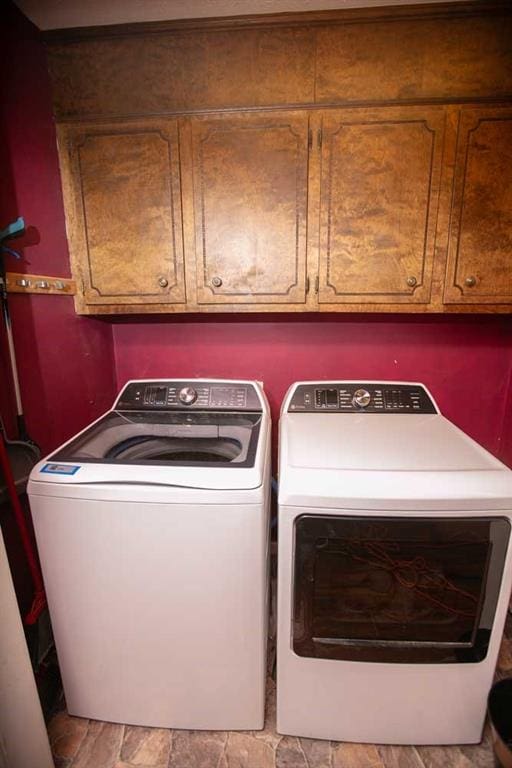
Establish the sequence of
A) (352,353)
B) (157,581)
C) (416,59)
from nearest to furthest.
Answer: (157,581) < (416,59) < (352,353)

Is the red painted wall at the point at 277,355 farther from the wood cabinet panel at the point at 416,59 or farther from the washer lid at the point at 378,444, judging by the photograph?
the wood cabinet panel at the point at 416,59

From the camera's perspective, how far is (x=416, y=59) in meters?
1.26

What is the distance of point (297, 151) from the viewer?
1.32 meters

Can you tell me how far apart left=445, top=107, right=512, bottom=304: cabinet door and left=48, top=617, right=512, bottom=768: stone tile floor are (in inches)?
63.5

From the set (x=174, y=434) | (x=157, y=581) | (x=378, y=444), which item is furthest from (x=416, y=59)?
(x=157, y=581)

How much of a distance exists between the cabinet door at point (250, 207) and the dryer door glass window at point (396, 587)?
934 millimetres

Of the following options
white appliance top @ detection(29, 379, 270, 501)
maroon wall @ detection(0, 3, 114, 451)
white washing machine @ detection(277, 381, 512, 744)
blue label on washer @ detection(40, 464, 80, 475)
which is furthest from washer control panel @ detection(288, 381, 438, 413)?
maroon wall @ detection(0, 3, 114, 451)

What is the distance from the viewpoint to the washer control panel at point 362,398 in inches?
59.5

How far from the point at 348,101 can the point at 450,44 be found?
1.33 feet

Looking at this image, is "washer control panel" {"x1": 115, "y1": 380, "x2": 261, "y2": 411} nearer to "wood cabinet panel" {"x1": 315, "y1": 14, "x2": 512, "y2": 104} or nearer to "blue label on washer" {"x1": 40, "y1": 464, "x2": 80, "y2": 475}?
"blue label on washer" {"x1": 40, "y1": 464, "x2": 80, "y2": 475}

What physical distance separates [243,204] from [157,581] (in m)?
1.39

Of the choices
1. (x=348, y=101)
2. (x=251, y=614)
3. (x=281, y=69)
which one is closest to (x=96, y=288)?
(x=281, y=69)

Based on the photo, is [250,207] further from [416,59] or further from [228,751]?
[228,751]

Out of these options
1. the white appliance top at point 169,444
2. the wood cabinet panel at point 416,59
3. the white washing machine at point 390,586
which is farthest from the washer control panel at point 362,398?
the wood cabinet panel at point 416,59
